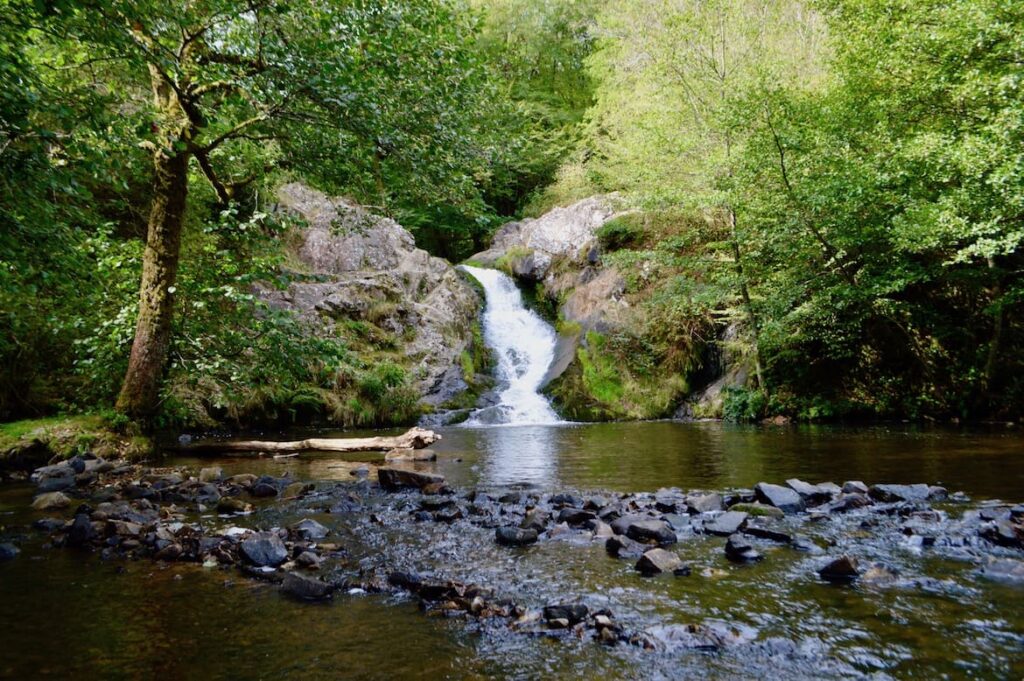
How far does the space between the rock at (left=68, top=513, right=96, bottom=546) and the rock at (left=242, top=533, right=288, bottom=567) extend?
5.20ft

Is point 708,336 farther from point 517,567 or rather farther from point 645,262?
point 517,567

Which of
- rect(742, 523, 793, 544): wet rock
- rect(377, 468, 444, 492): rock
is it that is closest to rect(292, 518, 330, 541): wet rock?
rect(377, 468, 444, 492): rock

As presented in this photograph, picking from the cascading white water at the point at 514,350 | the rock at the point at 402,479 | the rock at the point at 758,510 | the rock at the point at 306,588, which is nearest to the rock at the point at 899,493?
the rock at the point at 758,510

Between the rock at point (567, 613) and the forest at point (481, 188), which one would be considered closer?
the rock at point (567, 613)

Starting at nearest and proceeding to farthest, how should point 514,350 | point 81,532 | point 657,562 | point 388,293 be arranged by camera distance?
point 657,562 < point 81,532 < point 388,293 < point 514,350

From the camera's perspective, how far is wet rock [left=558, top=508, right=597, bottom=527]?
18.9ft

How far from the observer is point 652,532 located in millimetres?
5152

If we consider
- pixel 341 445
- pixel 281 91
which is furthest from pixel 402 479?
pixel 281 91

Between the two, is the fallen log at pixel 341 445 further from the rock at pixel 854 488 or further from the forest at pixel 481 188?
the rock at pixel 854 488

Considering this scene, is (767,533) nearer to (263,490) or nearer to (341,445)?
(263,490)

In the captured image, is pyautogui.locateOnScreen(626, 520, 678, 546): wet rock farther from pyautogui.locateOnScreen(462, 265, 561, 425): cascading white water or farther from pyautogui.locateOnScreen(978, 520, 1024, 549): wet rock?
pyautogui.locateOnScreen(462, 265, 561, 425): cascading white water

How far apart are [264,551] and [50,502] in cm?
374

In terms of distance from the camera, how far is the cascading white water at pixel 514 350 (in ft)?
59.3

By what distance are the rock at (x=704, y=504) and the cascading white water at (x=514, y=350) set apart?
11287 millimetres
